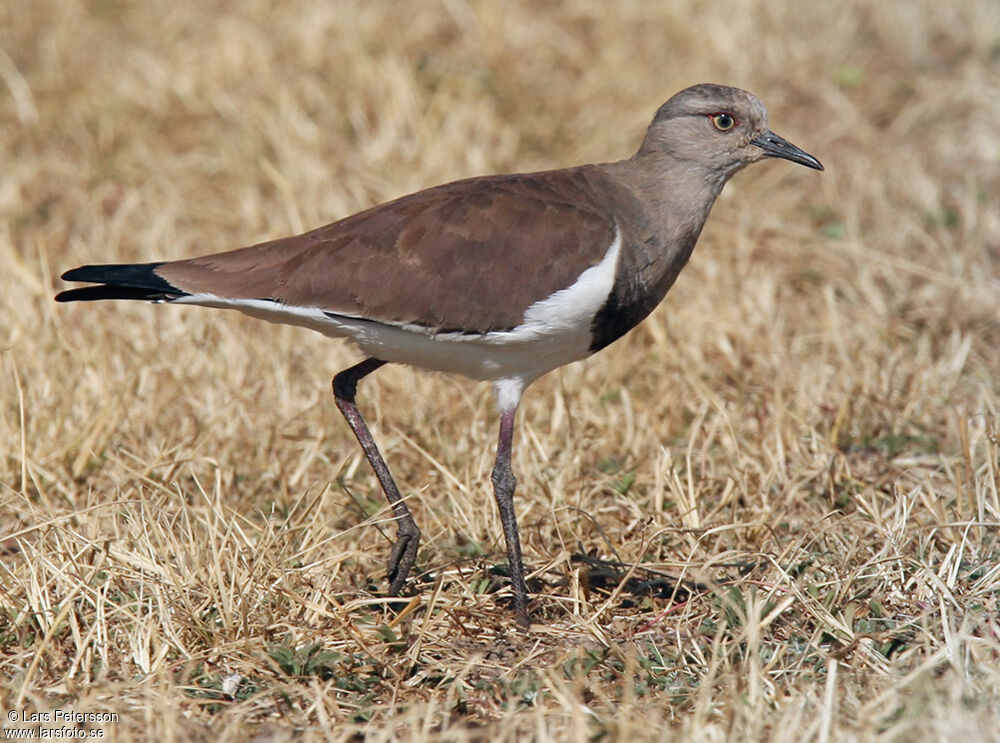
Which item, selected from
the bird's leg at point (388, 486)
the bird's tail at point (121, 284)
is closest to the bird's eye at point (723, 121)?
the bird's leg at point (388, 486)

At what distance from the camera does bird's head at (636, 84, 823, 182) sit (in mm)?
4469

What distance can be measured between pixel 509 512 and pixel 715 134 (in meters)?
1.50

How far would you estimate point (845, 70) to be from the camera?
8.11 meters

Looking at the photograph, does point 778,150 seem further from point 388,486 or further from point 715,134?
point 388,486

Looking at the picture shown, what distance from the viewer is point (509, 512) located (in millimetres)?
4074

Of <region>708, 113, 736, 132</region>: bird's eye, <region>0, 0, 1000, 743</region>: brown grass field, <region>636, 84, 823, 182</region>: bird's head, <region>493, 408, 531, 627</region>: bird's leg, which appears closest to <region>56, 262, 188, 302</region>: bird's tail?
<region>0, 0, 1000, 743</region>: brown grass field

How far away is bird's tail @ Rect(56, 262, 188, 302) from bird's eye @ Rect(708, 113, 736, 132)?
6.17 feet

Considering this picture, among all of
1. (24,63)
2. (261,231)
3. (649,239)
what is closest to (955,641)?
(649,239)

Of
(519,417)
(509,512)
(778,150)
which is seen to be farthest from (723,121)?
(509,512)

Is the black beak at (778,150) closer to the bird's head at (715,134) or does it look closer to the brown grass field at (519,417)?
the bird's head at (715,134)

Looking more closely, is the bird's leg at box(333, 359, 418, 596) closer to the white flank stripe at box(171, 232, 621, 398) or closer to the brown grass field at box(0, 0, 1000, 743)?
the brown grass field at box(0, 0, 1000, 743)

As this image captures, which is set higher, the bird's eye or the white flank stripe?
the bird's eye

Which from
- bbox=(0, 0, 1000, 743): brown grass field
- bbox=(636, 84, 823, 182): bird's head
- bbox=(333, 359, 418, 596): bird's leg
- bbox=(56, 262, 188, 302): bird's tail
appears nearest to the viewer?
bbox=(0, 0, 1000, 743): brown grass field

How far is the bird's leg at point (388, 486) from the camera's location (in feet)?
13.4
